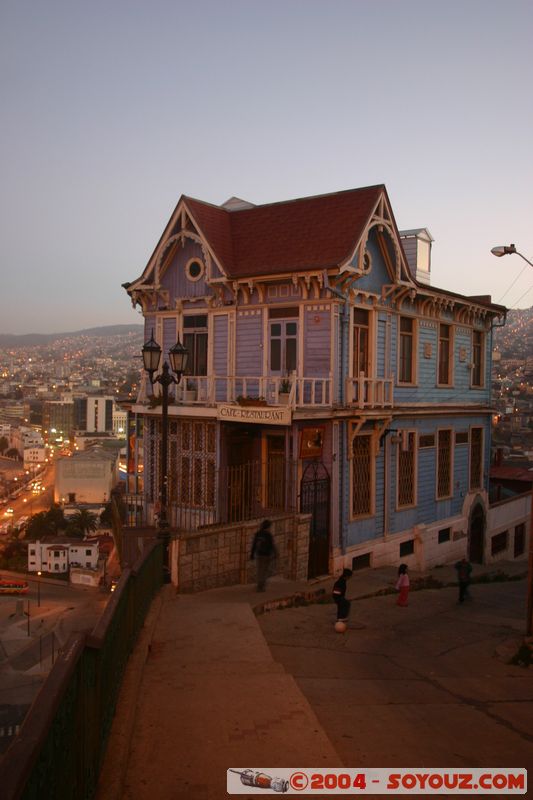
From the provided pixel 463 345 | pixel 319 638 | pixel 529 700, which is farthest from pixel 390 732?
pixel 463 345

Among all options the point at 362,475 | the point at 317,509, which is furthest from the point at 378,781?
the point at 362,475

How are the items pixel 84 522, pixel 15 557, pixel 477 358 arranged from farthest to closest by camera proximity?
pixel 84 522, pixel 15 557, pixel 477 358

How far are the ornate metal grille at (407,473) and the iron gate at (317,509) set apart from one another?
393 cm

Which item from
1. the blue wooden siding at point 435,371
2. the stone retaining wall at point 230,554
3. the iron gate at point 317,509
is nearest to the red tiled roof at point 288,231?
the blue wooden siding at point 435,371

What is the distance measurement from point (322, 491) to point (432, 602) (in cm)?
381

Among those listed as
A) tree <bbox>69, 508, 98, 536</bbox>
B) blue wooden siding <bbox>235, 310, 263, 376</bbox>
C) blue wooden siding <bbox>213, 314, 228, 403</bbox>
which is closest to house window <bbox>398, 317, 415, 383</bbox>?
blue wooden siding <bbox>235, 310, 263, 376</bbox>

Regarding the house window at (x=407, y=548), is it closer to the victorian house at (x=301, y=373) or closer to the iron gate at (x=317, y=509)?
the victorian house at (x=301, y=373)

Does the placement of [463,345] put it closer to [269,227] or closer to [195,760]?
[269,227]

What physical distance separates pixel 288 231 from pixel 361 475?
7003mm

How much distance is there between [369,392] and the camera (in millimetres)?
19750

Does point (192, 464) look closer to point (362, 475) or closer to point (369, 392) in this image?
point (362, 475)

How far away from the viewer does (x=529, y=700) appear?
984 centimetres

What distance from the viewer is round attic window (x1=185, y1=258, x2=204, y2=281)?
67.2 ft

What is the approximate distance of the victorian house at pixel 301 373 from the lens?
18.6 m
